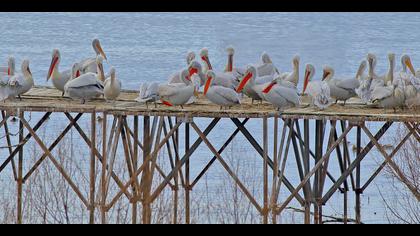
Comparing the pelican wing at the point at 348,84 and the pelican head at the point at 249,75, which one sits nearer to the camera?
the pelican head at the point at 249,75

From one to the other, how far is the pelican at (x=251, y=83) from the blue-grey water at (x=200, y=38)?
11332mm

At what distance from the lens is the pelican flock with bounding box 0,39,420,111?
2283 cm

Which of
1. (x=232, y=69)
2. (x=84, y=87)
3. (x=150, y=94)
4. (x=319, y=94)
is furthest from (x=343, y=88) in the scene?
(x=84, y=87)

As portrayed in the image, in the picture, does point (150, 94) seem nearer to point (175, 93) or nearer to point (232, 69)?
point (175, 93)

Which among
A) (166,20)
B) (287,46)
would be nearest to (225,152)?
(287,46)

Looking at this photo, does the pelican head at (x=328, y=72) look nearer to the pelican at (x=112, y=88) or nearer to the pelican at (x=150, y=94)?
the pelican at (x=150, y=94)

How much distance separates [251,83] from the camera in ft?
78.4

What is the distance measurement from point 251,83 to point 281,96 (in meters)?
1.41

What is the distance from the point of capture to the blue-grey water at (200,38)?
154 feet

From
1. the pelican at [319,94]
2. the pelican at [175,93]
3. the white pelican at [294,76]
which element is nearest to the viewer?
the pelican at [319,94]

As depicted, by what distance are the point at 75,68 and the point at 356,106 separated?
505 cm

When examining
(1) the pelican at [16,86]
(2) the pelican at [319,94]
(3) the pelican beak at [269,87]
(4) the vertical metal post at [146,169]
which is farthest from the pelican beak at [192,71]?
(1) the pelican at [16,86]

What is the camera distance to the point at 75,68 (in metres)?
24.9

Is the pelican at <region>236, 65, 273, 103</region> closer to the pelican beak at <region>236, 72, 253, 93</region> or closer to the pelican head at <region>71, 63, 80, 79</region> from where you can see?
the pelican beak at <region>236, 72, 253, 93</region>
